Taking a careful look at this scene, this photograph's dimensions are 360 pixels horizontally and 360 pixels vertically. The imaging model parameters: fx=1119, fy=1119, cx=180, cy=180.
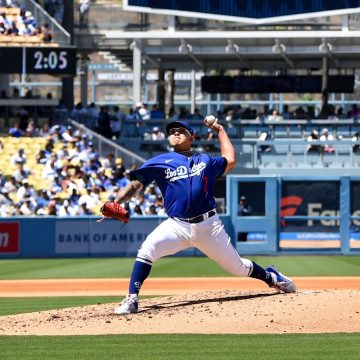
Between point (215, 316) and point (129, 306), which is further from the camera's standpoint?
Result: point (129, 306)

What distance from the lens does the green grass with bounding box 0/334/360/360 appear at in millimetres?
8586

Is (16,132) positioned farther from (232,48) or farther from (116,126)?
(232,48)

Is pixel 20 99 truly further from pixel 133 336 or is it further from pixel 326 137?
pixel 133 336

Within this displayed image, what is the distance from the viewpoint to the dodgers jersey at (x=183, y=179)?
1071cm

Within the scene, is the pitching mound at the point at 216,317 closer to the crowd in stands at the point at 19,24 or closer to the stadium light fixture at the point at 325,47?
the crowd in stands at the point at 19,24

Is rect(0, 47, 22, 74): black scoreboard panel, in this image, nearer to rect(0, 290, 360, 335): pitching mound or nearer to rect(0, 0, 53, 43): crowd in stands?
rect(0, 0, 53, 43): crowd in stands

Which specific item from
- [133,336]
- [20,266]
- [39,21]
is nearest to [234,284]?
[20,266]

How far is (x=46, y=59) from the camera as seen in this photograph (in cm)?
3312

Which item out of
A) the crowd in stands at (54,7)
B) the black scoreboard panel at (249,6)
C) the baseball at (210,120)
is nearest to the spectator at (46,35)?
the black scoreboard panel at (249,6)

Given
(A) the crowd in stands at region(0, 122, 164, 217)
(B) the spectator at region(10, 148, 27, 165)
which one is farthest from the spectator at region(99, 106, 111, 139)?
(B) the spectator at region(10, 148, 27, 165)

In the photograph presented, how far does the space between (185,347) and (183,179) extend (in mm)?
2137

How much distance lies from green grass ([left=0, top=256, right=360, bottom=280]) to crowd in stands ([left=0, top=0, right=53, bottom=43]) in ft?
36.4

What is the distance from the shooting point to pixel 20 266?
22812 mm

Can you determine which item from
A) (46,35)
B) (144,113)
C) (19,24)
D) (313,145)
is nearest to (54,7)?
(19,24)
